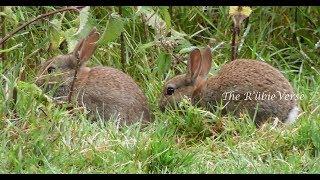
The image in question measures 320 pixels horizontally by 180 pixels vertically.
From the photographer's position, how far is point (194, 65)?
693cm

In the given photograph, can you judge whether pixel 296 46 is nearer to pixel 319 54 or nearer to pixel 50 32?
pixel 319 54

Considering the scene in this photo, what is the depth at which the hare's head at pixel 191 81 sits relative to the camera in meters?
6.86

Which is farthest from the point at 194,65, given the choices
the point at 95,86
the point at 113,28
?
the point at 113,28

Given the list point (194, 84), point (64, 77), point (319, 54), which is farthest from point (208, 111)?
point (319, 54)

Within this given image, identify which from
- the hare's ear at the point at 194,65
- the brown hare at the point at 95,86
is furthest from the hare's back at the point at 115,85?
the hare's ear at the point at 194,65

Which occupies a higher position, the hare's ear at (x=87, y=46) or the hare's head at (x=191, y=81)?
the hare's ear at (x=87, y=46)

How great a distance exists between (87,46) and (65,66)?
0.94ft

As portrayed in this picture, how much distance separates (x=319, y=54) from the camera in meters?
7.66

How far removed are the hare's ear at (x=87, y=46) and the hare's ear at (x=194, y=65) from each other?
0.68 metres

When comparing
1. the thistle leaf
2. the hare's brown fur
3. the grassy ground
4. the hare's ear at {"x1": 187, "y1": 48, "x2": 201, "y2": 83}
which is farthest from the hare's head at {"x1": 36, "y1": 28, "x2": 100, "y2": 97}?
the hare's brown fur

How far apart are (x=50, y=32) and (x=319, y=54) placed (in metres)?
2.30

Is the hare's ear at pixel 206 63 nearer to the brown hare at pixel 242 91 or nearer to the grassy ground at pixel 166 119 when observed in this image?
the brown hare at pixel 242 91

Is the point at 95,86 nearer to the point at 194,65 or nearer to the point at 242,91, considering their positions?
the point at 194,65

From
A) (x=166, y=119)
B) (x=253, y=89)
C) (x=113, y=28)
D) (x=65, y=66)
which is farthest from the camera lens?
(x=65, y=66)
